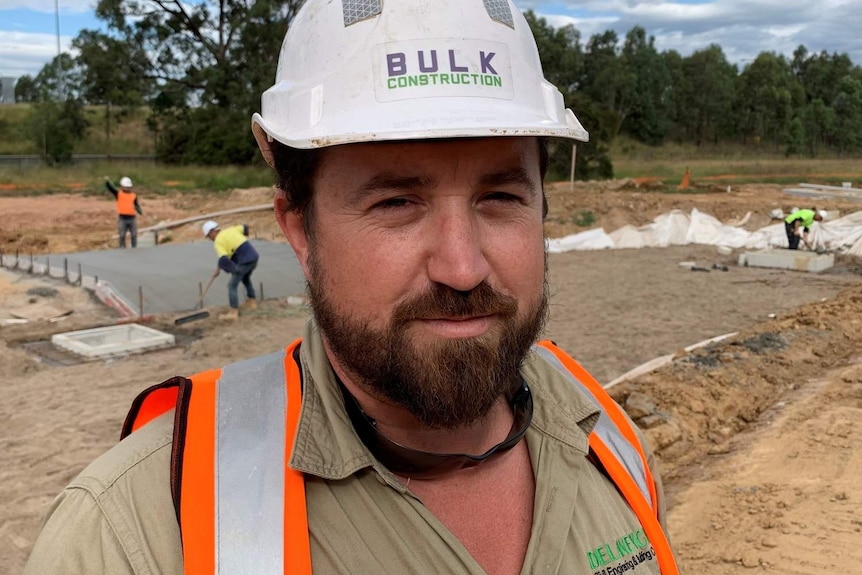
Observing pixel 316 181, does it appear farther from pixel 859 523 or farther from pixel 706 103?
pixel 706 103

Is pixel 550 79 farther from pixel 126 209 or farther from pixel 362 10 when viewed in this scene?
pixel 362 10

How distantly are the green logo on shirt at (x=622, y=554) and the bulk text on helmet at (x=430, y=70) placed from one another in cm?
96

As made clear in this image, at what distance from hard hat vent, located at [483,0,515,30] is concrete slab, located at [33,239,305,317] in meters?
9.17

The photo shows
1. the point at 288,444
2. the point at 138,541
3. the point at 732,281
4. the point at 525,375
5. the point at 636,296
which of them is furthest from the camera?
the point at 732,281

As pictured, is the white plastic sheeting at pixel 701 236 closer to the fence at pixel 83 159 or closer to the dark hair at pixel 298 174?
the dark hair at pixel 298 174

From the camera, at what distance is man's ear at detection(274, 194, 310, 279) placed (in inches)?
63.0

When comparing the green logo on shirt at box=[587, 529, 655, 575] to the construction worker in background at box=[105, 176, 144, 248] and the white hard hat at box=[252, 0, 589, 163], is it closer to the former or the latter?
the white hard hat at box=[252, 0, 589, 163]

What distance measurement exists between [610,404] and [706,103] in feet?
225

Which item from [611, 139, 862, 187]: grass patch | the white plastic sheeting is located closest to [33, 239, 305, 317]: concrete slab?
the white plastic sheeting

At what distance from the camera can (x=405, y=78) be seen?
1426mm

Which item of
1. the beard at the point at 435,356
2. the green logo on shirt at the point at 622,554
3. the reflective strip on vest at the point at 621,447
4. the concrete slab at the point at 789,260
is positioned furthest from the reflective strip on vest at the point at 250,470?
the concrete slab at the point at 789,260

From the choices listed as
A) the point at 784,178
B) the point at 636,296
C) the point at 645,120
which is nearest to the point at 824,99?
the point at 645,120

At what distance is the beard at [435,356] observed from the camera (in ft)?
4.57

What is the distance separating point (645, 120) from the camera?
2434 inches
